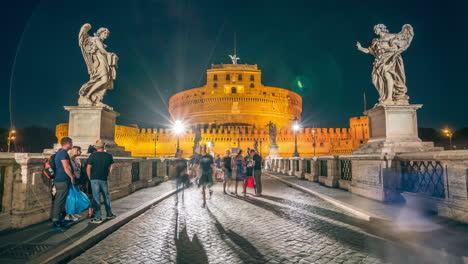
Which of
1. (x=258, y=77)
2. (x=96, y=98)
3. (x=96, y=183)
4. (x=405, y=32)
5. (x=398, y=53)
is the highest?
(x=258, y=77)

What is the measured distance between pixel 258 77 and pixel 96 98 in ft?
190

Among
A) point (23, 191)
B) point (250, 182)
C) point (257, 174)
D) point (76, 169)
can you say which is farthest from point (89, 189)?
point (250, 182)

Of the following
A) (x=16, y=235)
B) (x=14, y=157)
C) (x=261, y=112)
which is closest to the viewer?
(x=16, y=235)

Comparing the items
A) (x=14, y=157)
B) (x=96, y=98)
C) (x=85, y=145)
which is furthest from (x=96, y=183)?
(x=96, y=98)

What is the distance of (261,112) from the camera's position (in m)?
59.5

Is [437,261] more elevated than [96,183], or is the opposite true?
[96,183]

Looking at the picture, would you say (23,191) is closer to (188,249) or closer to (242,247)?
(188,249)

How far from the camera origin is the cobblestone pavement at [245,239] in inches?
125

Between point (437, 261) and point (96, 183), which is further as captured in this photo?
point (96, 183)

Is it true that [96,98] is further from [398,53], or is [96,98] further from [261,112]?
[261,112]

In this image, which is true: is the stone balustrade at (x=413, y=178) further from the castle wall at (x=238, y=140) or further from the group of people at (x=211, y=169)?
the castle wall at (x=238, y=140)

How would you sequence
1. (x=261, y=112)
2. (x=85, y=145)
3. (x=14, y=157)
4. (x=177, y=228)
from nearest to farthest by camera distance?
(x=14, y=157)
(x=177, y=228)
(x=85, y=145)
(x=261, y=112)

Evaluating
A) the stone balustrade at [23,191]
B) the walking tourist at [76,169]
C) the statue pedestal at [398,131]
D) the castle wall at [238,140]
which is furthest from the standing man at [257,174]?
the castle wall at [238,140]

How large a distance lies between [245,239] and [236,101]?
184ft
